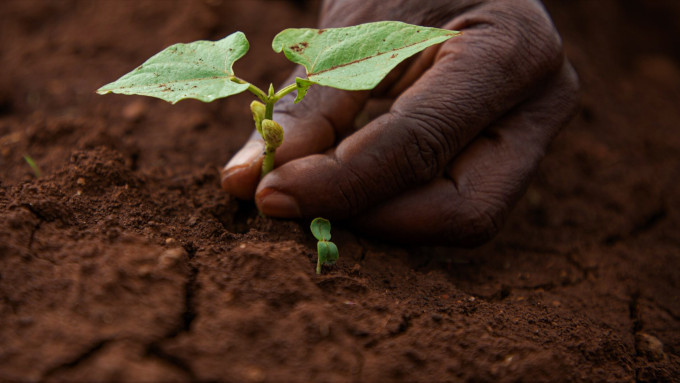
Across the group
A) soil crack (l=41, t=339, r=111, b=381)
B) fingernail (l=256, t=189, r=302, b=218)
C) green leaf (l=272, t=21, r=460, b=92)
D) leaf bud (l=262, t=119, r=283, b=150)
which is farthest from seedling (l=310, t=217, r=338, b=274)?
soil crack (l=41, t=339, r=111, b=381)

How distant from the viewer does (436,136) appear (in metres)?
1.44

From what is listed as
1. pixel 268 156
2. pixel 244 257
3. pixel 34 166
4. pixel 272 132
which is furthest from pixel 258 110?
pixel 34 166

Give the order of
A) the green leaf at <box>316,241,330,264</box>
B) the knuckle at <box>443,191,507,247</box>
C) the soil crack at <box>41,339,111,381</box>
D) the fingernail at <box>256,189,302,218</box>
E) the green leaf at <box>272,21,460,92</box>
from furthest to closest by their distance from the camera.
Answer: the knuckle at <box>443,191,507,247</box>
the fingernail at <box>256,189,302,218</box>
the green leaf at <box>316,241,330,264</box>
the green leaf at <box>272,21,460,92</box>
the soil crack at <box>41,339,111,381</box>

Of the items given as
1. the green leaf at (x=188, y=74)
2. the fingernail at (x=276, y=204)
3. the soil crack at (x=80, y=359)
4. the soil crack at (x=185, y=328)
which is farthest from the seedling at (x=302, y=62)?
the soil crack at (x=80, y=359)

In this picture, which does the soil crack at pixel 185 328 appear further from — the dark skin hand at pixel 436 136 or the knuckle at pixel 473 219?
the knuckle at pixel 473 219

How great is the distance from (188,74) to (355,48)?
0.40 m

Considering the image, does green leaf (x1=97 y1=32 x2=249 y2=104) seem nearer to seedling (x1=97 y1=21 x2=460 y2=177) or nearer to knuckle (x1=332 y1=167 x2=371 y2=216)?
seedling (x1=97 y1=21 x2=460 y2=177)

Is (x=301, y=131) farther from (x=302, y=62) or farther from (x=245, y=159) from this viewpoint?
(x=302, y=62)

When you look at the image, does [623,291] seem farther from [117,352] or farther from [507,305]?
[117,352]

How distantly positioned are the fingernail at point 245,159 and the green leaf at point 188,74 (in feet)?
1.19

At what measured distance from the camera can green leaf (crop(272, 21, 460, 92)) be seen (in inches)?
40.8

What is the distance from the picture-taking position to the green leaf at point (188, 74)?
41.1 inches

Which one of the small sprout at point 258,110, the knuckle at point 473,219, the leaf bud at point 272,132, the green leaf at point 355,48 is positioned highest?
the green leaf at point 355,48

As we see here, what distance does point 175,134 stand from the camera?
209 centimetres
